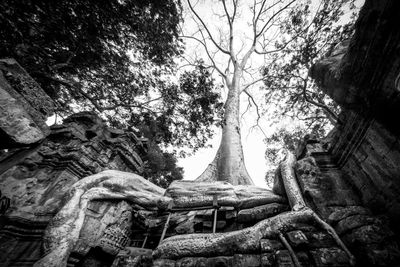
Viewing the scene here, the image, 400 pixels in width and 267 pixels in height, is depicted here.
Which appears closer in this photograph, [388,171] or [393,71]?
[393,71]

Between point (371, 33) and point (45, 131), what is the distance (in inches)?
125

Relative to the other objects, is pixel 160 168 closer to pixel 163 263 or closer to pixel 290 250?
pixel 163 263

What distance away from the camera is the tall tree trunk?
422cm

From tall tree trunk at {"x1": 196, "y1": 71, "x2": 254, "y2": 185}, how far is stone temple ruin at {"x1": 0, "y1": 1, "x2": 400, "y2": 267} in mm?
1149

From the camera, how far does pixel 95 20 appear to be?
392 cm

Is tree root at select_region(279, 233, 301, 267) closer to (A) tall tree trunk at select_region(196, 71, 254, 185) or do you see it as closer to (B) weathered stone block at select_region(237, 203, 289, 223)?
(B) weathered stone block at select_region(237, 203, 289, 223)

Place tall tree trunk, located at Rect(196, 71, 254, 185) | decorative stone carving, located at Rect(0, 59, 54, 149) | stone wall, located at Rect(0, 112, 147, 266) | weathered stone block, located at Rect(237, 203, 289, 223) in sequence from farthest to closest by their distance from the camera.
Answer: tall tree trunk, located at Rect(196, 71, 254, 185) < stone wall, located at Rect(0, 112, 147, 266) < weathered stone block, located at Rect(237, 203, 289, 223) < decorative stone carving, located at Rect(0, 59, 54, 149)

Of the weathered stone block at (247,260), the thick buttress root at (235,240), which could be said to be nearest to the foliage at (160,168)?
the thick buttress root at (235,240)

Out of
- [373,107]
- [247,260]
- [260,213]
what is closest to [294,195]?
[260,213]

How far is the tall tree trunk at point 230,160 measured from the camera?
422 cm

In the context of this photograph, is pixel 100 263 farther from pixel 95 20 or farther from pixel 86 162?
pixel 95 20

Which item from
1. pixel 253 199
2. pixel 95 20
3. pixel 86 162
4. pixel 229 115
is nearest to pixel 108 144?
pixel 86 162

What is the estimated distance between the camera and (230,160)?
4539mm

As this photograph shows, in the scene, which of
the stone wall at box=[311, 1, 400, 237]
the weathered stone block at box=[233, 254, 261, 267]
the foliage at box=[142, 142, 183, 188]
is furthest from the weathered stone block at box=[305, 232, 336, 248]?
the foliage at box=[142, 142, 183, 188]
